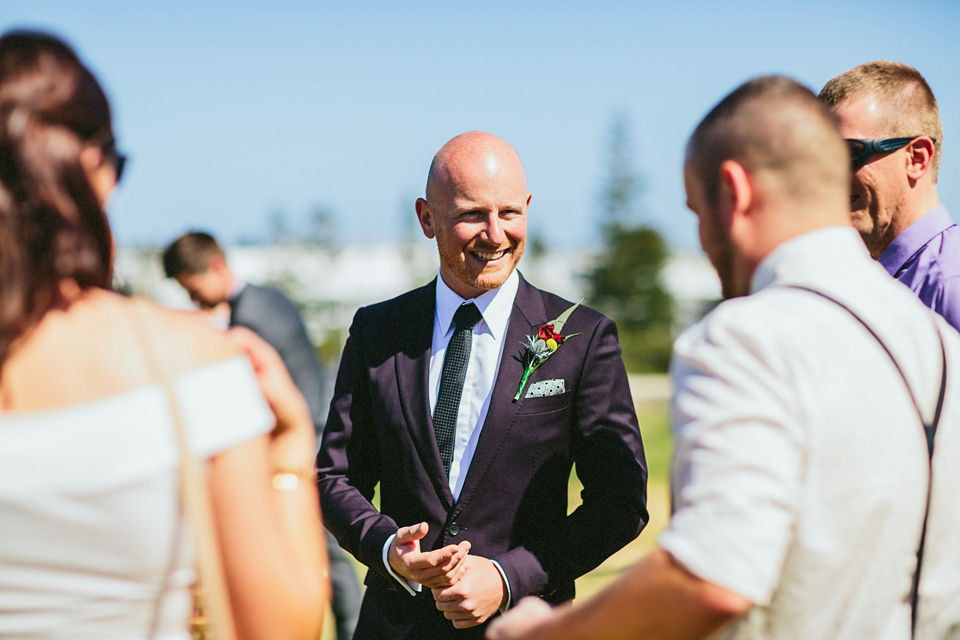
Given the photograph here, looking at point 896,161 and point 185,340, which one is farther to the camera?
point 896,161

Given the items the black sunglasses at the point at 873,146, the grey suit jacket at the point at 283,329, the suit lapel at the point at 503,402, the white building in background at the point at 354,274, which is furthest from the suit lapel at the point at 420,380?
the white building in background at the point at 354,274

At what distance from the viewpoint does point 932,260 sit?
303cm

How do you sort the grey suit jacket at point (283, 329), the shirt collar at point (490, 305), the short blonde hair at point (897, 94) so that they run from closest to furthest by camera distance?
the short blonde hair at point (897, 94)
the shirt collar at point (490, 305)
the grey suit jacket at point (283, 329)

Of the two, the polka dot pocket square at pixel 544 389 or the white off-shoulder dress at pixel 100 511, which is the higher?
the white off-shoulder dress at pixel 100 511

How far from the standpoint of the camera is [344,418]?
3285 mm

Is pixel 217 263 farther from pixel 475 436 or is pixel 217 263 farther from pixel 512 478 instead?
pixel 512 478

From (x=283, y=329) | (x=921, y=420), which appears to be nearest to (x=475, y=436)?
(x=921, y=420)

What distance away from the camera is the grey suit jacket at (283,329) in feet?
21.6

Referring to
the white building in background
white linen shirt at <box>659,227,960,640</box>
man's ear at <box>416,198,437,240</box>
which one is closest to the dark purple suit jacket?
man's ear at <box>416,198,437,240</box>

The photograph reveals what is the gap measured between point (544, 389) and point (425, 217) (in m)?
0.97

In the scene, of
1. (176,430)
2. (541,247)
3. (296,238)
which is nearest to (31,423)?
(176,430)

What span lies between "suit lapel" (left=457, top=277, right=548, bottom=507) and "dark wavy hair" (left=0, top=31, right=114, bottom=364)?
1.68m

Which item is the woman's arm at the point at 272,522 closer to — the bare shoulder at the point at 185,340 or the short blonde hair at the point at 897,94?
the bare shoulder at the point at 185,340

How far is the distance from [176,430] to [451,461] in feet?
5.34
